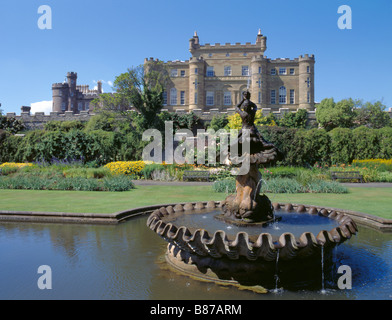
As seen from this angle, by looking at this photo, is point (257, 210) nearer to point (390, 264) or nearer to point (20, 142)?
point (390, 264)

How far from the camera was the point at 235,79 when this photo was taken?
171 feet

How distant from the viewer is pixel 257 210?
5.49 meters

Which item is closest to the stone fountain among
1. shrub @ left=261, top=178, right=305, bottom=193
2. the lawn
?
the lawn

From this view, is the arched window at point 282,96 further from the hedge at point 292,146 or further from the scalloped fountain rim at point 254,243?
the scalloped fountain rim at point 254,243

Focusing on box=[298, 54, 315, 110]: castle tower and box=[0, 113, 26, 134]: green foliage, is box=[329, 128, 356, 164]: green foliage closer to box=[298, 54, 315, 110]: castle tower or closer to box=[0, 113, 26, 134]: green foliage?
box=[298, 54, 315, 110]: castle tower

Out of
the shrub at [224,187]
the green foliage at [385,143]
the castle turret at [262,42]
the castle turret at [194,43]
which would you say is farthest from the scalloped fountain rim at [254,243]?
the castle turret at [194,43]

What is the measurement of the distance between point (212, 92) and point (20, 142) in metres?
32.4

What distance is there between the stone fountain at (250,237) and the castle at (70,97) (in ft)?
212

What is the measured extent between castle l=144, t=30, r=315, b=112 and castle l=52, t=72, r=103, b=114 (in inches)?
901

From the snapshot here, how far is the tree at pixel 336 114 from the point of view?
38094mm

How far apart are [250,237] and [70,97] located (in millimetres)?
68606
